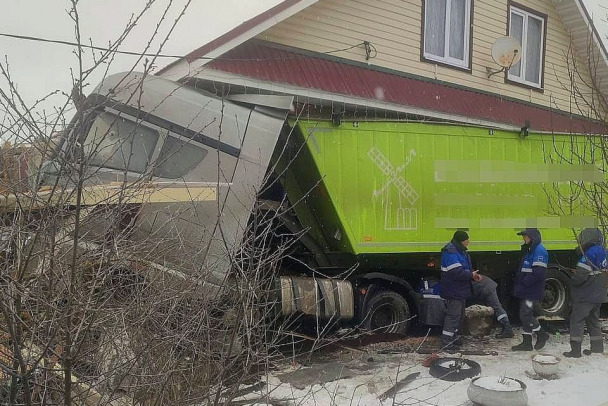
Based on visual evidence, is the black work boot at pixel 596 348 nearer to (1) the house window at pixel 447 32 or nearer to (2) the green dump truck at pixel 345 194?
(2) the green dump truck at pixel 345 194

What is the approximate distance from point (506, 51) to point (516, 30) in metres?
1.70

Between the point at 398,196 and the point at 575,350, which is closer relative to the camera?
the point at 575,350

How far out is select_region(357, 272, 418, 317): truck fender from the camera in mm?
7258

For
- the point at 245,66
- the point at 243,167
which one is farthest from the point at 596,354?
the point at 245,66

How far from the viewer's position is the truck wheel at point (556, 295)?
29.6 ft

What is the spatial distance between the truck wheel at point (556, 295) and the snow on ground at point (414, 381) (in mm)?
2233

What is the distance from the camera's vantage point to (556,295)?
9172 mm

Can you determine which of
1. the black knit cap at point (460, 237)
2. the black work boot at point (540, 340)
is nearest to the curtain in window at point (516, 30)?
the black knit cap at point (460, 237)

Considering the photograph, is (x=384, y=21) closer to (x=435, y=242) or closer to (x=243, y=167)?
(x=435, y=242)

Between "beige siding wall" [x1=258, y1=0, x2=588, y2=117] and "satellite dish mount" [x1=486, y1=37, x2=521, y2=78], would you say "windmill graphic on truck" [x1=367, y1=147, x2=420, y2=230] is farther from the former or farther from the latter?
"satellite dish mount" [x1=486, y1=37, x2=521, y2=78]

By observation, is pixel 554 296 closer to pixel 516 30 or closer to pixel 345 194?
pixel 345 194

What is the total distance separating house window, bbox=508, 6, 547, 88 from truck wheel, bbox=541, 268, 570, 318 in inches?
197

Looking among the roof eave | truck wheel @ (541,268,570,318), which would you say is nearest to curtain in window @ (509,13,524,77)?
truck wheel @ (541,268,570,318)

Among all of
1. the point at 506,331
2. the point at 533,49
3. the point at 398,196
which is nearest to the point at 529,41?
the point at 533,49
